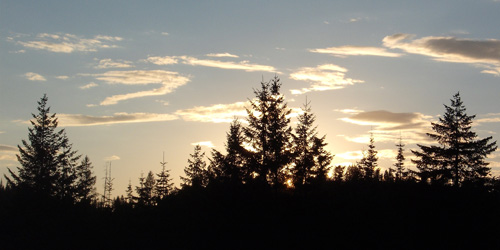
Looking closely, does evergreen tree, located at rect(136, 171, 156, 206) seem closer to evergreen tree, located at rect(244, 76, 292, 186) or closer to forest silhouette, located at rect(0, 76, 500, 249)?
forest silhouette, located at rect(0, 76, 500, 249)

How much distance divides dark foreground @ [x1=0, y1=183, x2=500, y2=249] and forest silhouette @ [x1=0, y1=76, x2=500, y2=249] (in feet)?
0.28

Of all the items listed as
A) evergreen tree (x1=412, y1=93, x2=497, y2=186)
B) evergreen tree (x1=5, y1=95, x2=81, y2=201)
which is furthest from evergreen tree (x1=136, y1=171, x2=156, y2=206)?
evergreen tree (x1=412, y1=93, x2=497, y2=186)

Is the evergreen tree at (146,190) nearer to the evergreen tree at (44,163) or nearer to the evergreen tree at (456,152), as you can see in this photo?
the evergreen tree at (44,163)

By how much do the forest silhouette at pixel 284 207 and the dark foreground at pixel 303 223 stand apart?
0.09 m

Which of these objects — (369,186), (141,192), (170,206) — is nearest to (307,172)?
(369,186)

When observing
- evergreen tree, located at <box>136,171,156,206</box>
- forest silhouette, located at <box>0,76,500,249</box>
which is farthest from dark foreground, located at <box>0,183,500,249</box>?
evergreen tree, located at <box>136,171,156,206</box>

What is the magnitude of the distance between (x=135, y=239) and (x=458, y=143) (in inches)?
1358

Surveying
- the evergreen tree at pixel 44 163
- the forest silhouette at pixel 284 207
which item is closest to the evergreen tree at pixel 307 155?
the forest silhouette at pixel 284 207

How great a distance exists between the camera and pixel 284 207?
37.9m

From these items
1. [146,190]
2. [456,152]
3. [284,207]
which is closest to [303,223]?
[284,207]

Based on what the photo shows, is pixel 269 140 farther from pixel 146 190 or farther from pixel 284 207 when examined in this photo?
pixel 146 190

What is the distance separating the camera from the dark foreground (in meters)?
33.7

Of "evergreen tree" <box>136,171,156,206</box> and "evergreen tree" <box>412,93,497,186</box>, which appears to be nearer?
"evergreen tree" <box>412,93,497,186</box>

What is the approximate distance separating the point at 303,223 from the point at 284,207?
8.83 feet
